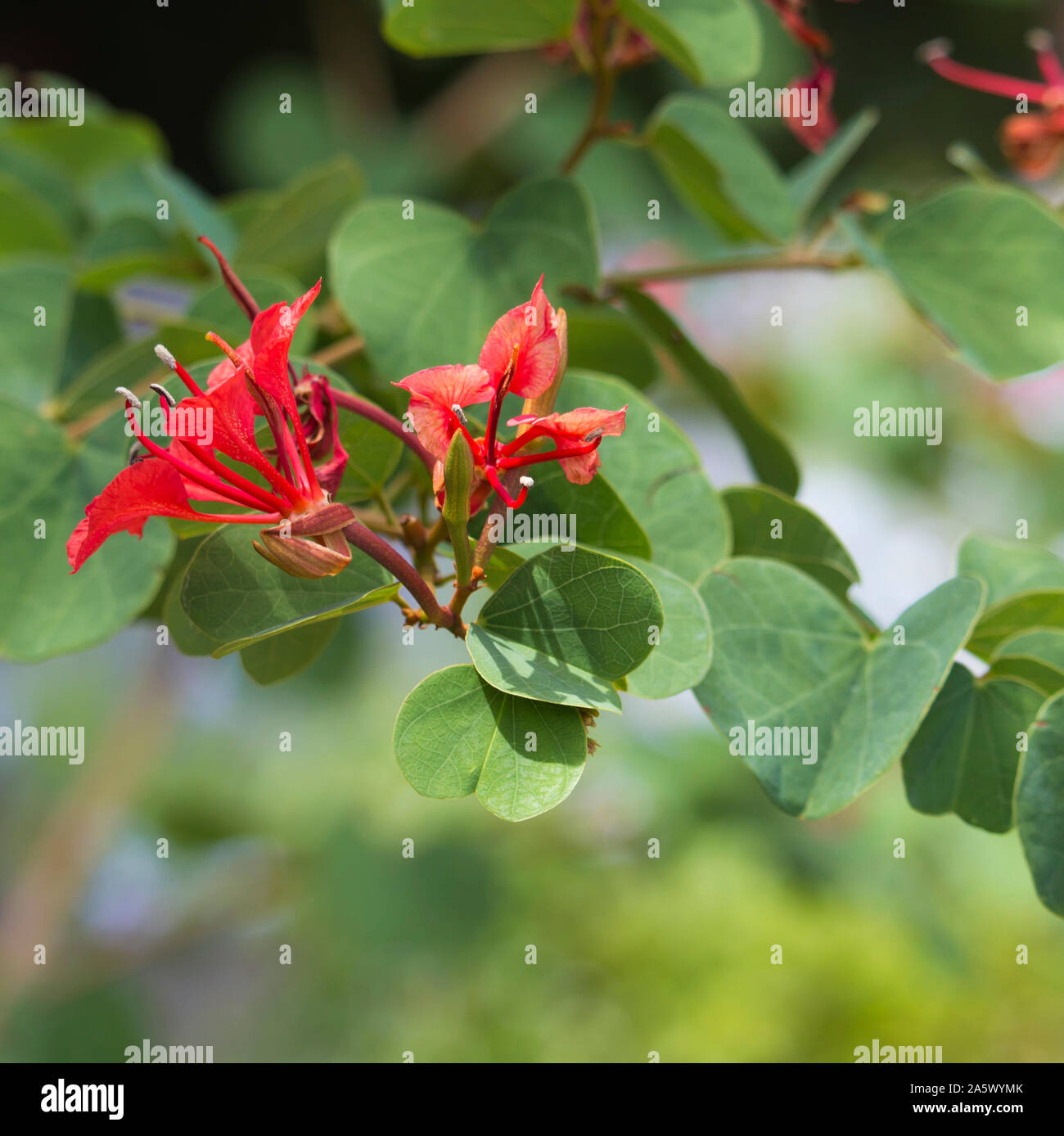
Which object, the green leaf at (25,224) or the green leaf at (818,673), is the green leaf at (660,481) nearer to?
the green leaf at (818,673)

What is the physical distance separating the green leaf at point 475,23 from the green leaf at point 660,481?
5.9 inches

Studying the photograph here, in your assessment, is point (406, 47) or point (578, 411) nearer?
point (578, 411)

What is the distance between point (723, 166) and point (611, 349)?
82 mm

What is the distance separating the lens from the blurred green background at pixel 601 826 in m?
1.01

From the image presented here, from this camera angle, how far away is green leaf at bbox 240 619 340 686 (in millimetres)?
246

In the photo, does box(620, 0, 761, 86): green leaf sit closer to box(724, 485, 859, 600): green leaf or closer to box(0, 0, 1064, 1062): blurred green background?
box(724, 485, 859, 600): green leaf

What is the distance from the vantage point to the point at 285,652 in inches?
10.0

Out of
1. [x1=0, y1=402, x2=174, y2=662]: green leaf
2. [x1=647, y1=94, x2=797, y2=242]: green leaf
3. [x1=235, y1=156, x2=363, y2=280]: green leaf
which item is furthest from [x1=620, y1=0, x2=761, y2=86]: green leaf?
Result: [x1=0, y1=402, x2=174, y2=662]: green leaf

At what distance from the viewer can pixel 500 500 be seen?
0.68 feet

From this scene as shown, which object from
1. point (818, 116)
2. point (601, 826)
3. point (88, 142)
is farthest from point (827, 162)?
point (601, 826)
